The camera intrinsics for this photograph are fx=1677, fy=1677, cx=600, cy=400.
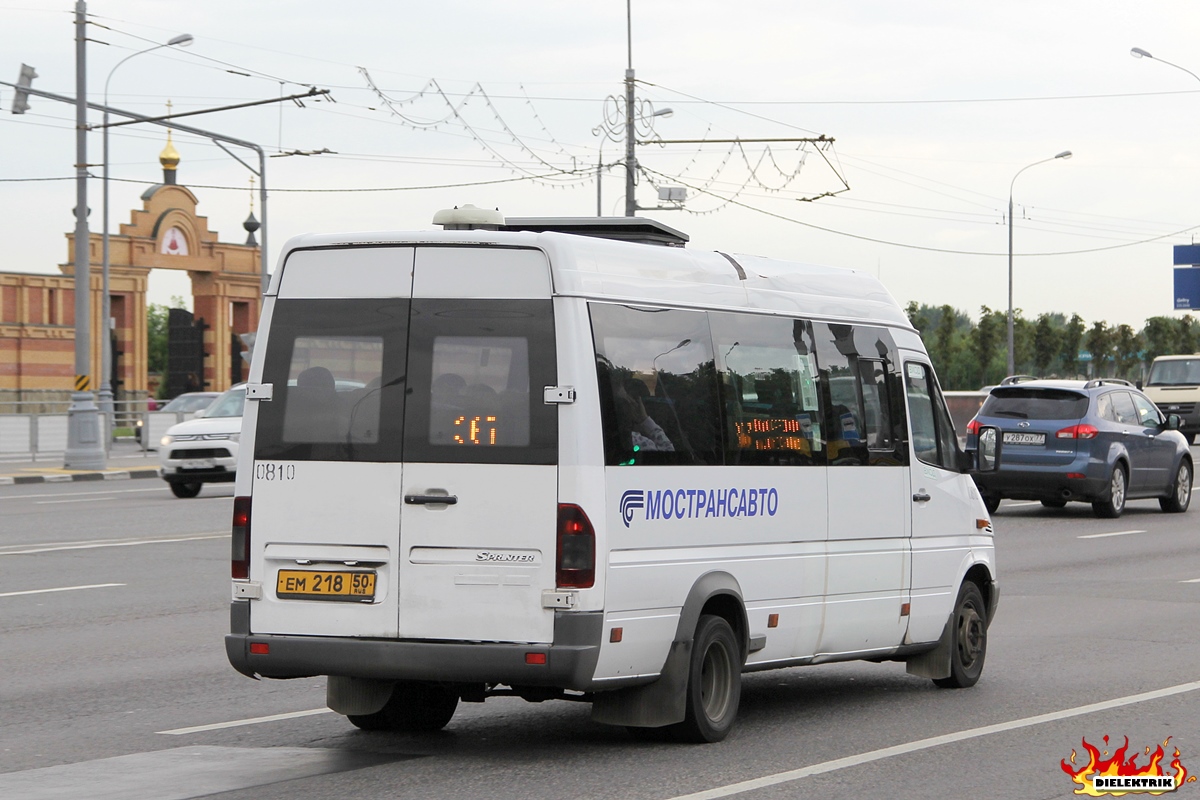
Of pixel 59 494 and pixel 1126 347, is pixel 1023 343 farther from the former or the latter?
pixel 59 494

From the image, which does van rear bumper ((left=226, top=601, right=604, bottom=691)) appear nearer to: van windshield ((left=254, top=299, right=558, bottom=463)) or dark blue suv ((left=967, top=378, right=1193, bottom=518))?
van windshield ((left=254, top=299, right=558, bottom=463))

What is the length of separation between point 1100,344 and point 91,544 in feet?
246

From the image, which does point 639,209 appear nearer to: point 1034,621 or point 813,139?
point 813,139

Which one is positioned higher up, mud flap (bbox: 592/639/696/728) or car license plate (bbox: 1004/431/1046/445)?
car license plate (bbox: 1004/431/1046/445)

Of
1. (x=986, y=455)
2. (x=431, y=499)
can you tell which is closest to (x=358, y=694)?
(x=431, y=499)

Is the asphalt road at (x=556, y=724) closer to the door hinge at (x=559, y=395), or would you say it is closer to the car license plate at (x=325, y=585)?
the car license plate at (x=325, y=585)

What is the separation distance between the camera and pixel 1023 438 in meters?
21.3

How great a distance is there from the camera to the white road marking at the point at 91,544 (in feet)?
55.3

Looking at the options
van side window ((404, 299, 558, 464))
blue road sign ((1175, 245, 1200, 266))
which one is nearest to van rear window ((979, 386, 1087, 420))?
van side window ((404, 299, 558, 464))

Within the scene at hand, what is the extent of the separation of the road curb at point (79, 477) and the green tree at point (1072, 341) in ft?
196

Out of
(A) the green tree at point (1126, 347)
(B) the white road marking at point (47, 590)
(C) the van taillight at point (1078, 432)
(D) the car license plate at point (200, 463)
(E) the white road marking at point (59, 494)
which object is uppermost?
(A) the green tree at point (1126, 347)

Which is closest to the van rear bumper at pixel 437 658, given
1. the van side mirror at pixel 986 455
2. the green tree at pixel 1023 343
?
the van side mirror at pixel 986 455

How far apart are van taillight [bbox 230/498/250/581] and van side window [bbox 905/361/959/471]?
12.4 feet

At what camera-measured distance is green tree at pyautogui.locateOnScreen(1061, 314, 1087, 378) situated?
279ft
